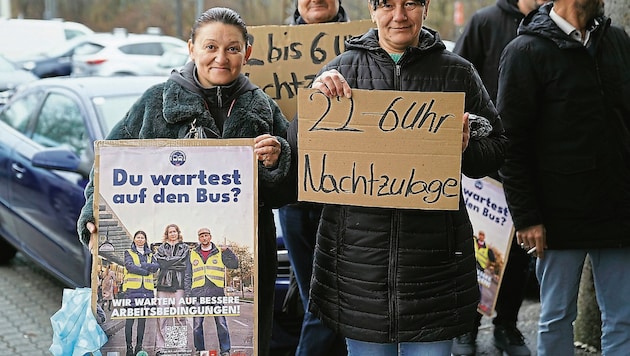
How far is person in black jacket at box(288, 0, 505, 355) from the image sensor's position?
114 inches

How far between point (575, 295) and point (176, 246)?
1.78 metres

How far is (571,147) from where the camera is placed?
3549mm

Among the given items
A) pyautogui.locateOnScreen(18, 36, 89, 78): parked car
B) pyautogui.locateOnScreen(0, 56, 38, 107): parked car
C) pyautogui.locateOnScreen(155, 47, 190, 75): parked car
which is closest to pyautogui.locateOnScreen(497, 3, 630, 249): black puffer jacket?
pyautogui.locateOnScreen(0, 56, 38, 107): parked car

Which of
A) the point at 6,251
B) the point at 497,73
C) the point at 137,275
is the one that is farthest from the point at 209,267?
the point at 6,251

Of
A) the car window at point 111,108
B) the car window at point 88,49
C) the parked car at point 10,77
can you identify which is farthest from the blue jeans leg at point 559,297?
the car window at point 88,49

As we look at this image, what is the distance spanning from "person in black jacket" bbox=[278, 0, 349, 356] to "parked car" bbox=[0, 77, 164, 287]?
1726 millimetres

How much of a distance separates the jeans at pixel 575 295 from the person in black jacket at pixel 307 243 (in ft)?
3.27

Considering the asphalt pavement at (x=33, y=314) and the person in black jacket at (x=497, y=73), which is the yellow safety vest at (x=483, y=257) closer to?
the person in black jacket at (x=497, y=73)

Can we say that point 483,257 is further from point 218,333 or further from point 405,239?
point 218,333

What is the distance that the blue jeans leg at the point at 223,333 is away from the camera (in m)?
2.92

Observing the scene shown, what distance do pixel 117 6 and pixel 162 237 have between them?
53.0 m

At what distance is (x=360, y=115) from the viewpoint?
2844 mm

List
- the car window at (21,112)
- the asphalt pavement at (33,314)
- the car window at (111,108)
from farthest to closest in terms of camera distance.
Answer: the car window at (21,112) → the car window at (111,108) → the asphalt pavement at (33,314)

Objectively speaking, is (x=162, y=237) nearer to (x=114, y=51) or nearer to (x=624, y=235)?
(x=624, y=235)
